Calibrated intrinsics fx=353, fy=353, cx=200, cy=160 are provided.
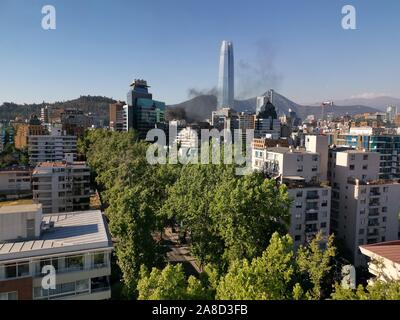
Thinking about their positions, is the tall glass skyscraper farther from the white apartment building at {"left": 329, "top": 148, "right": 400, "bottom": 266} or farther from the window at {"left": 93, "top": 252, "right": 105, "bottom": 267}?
the window at {"left": 93, "top": 252, "right": 105, "bottom": 267}

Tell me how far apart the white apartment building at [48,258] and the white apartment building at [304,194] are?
34.0 feet

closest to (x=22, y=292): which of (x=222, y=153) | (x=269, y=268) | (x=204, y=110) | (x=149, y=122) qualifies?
(x=269, y=268)

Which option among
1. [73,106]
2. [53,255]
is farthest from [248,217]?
[73,106]

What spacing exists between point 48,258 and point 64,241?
27.5 inches

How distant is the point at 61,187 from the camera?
23.9 metres

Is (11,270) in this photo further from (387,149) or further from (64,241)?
(387,149)

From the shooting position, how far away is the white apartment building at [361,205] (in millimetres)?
18188

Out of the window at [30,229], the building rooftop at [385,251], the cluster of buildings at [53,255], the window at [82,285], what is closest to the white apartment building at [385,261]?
the building rooftop at [385,251]

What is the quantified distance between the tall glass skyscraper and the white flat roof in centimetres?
6010

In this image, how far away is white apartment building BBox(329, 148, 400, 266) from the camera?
18.2 m

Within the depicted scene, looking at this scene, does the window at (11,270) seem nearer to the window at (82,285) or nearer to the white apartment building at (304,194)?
the window at (82,285)

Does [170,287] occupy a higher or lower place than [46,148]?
lower

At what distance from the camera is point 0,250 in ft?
27.0

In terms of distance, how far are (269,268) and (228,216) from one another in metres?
4.21
